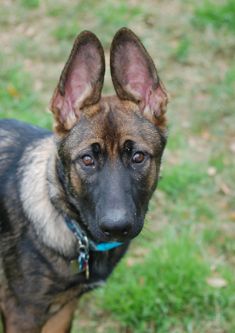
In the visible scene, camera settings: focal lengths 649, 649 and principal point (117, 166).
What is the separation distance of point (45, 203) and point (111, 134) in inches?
25.5

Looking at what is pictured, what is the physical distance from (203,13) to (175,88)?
1.14 meters

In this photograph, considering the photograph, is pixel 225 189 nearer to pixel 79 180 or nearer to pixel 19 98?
pixel 19 98

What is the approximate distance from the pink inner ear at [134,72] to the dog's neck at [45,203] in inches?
20.9

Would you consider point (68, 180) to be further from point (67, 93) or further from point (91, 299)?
point (91, 299)

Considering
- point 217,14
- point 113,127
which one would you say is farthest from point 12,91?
point 113,127

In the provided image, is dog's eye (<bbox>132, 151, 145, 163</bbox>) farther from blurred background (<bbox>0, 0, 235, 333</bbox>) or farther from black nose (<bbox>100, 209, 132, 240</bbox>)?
blurred background (<bbox>0, 0, 235, 333</bbox>)

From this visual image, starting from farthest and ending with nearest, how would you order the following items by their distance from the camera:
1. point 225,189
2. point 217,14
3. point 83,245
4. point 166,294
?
point 217,14, point 225,189, point 166,294, point 83,245

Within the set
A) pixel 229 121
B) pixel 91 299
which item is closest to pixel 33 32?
pixel 229 121

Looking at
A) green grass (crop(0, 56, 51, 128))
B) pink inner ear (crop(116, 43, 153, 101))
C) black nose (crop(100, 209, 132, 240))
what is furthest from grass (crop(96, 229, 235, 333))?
green grass (crop(0, 56, 51, 128))

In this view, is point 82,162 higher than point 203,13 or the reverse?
the reverse

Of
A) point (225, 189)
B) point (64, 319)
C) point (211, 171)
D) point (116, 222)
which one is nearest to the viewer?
point (116, 222)

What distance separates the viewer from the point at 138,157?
326 cm

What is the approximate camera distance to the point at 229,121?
582cm

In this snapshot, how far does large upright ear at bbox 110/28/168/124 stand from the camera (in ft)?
11.1
